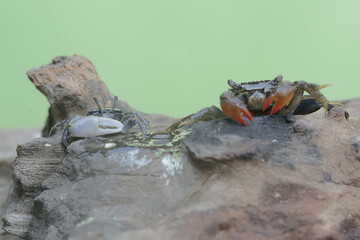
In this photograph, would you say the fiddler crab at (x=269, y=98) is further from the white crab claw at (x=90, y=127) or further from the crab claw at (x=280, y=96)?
the white crab claw at (x=90, y=127)

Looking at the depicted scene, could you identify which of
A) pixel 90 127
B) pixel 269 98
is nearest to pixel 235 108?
pixel 269 98

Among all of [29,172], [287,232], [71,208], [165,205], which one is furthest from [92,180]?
[287,232]

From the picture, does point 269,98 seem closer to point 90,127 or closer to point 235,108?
point 235,108

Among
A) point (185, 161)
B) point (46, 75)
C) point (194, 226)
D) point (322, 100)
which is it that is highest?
point (46, 75)

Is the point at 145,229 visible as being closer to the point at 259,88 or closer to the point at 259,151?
the point at 259,151

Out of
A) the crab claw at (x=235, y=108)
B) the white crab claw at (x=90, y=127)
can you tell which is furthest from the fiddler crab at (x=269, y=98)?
the white crab claw at (x=90, y=127)

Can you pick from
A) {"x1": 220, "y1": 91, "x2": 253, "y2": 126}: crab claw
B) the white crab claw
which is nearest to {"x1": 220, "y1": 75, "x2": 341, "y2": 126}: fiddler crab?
{"x1": 220, "y1": 91, "x2": 253, "y2": 126}: crab claw

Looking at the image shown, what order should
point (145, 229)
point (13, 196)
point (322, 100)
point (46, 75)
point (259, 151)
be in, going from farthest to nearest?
point (46, 75) → point (13, 196) → point (322, 100) → point (259, 151) → point (145, 229)

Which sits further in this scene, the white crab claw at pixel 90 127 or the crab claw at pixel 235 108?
the white crab claw at pixel 90 127
